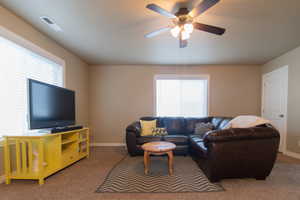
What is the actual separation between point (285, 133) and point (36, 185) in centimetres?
518

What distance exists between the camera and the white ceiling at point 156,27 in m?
1.92

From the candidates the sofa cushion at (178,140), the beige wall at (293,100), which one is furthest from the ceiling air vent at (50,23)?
the beige wall at (293,100)

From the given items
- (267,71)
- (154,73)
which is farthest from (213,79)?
(154,73)

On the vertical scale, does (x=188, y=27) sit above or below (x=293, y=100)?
above

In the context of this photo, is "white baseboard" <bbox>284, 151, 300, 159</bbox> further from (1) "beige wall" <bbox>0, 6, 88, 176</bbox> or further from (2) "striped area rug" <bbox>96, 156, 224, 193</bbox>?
(1) "beige wall" <bbox>0, 6, 88, 176</bbox>

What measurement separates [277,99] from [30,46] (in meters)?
5.62

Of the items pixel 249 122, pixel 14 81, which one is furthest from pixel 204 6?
pixel 14 81

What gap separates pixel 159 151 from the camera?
7.63 feet

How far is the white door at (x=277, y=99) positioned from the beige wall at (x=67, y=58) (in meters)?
5.26

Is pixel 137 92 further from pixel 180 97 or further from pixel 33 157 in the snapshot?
pixel 33 157

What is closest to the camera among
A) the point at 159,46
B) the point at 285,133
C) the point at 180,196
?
the point at 180,196

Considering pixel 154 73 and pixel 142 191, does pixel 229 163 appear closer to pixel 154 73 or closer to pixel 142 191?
pixel 142 191

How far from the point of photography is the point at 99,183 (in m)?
2.14

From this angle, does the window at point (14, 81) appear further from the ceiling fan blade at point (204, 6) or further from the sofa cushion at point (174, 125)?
the sofa cushion at point (174, 125)
